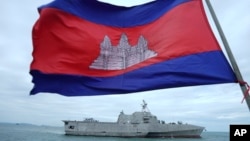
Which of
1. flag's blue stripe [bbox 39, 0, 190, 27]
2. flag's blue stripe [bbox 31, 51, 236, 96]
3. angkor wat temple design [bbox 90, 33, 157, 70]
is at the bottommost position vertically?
flag's blue stripe [bbox 31, 51, 236, 96]

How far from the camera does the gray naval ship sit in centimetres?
6538

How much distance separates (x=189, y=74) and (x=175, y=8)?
1.13m

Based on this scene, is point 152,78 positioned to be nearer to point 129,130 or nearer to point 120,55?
point 120,55

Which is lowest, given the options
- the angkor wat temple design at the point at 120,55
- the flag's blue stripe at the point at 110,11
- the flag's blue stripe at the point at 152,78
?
the flag's blue stripe at the point at 152,78

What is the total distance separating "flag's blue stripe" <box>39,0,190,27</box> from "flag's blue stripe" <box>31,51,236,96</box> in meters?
0.92

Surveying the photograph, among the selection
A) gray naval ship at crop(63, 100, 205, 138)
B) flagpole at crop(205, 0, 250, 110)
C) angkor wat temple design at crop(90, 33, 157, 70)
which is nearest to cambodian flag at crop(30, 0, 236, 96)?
angkor wat temple design at crop(90, 33, 157, 70)

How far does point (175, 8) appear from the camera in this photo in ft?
17.0

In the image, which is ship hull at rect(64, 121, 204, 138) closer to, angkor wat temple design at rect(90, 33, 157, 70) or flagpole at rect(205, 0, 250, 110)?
angkor wat temple design at rect(90, 33, 157, 70)

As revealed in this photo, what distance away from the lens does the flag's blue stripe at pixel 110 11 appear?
17.9 ft

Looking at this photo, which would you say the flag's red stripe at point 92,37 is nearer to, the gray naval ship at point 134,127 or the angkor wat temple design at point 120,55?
the angkor wat temple design at point 120,55

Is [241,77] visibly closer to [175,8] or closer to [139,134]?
[175,8]

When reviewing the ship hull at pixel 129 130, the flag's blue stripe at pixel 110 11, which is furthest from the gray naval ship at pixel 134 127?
the flag's blue stripe at pixel 110 11

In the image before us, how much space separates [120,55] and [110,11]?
2.75 feet

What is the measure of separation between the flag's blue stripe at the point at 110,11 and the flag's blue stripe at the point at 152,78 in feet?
3.00
